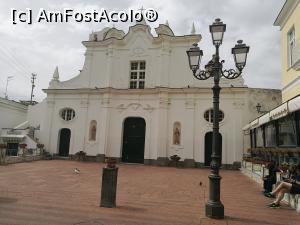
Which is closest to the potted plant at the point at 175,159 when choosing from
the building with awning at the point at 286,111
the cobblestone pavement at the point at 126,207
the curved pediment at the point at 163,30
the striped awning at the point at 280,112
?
the building with awning at the point at 286,111

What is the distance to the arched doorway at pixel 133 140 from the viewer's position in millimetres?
23672

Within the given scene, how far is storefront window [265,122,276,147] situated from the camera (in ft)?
47.9

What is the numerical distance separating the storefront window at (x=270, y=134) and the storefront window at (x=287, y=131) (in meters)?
0.93

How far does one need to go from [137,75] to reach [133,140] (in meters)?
5.53

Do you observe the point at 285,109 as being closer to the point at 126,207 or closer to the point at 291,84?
the point at 291,84

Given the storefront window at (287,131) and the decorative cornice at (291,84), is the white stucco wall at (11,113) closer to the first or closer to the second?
the decorative cornice at (291,84)

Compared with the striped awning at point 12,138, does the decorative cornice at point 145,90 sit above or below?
above

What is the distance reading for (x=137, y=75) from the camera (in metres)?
24.7

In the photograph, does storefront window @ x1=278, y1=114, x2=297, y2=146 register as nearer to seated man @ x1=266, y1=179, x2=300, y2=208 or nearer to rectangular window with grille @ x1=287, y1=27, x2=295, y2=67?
rectangular window with grille @ x1=287, y1=27, x2=295, y2=67

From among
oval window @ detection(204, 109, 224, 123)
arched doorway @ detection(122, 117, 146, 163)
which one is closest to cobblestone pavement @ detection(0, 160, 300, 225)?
oval window @ detection(204, 109, 224, 123)

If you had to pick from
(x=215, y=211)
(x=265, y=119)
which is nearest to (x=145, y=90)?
(x=265, y=119)

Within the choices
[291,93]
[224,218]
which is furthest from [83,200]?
A: [291,93]

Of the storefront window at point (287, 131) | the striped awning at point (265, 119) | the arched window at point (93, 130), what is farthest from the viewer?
the arched window at point (93, 130)

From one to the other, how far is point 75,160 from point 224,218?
19017 mm
